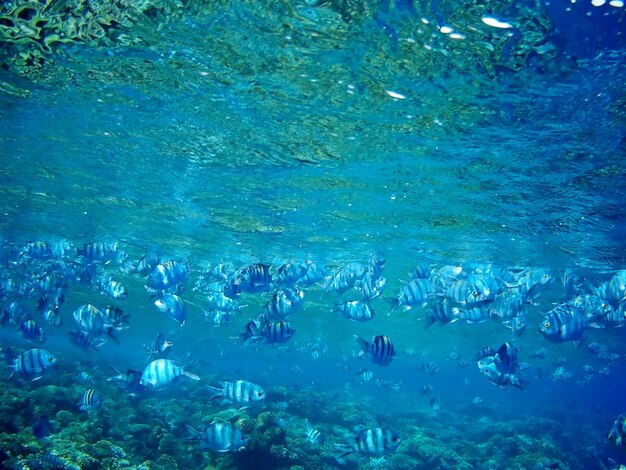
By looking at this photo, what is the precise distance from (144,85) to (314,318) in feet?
121

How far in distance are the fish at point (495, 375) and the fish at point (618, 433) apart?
240 centimetres

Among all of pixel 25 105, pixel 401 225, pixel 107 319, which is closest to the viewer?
pixel 107 319

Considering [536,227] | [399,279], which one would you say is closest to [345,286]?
[536,227]

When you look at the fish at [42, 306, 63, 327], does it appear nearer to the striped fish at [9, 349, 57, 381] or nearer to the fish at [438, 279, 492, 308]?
the striped fish at [9, 349, 57, 381]

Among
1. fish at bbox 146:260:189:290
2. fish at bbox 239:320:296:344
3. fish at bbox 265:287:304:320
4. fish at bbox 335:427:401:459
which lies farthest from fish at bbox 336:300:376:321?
fish at bbox 146:260:189:290

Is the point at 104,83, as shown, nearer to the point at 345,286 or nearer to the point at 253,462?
the point at 345,286

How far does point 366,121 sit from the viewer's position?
12.0 meters

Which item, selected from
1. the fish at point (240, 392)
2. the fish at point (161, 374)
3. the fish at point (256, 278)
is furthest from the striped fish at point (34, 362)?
the fish at point (256, 278)

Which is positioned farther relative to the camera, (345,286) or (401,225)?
(401,225)

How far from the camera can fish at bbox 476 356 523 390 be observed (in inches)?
367

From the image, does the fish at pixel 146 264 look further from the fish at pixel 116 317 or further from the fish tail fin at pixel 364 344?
the fish tail fin at pixel 364 344

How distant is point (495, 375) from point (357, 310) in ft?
12.4

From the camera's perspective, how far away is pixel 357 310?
32.0 ft

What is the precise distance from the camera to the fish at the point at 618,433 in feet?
21.7
